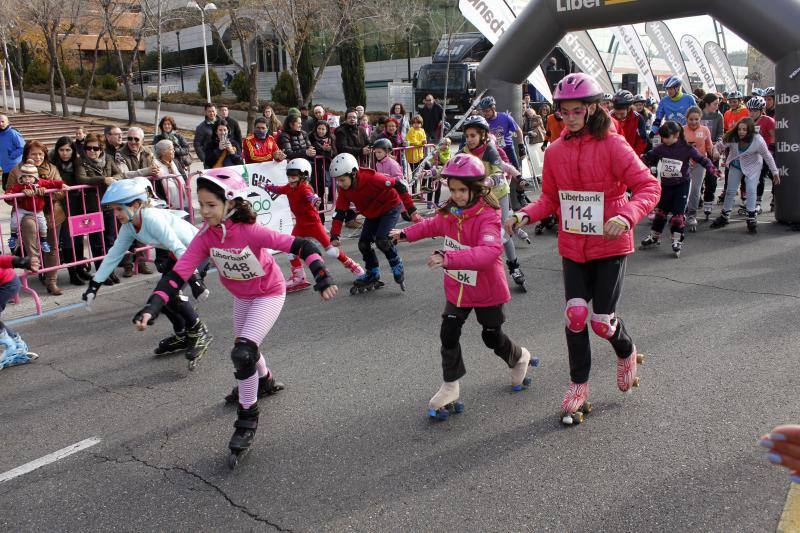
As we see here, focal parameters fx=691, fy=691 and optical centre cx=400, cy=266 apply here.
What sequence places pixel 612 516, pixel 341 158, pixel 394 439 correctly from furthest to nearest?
pixel 341 158, pixel 394 439, pixel 612 516

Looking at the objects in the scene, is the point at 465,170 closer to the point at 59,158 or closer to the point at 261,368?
the point at 261,368

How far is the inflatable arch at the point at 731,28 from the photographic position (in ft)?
31.4

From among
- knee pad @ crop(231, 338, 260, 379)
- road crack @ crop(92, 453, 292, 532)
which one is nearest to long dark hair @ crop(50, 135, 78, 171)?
road crack @ crop(92, 453, 292, 532)

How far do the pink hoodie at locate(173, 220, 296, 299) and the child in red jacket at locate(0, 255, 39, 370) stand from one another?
7.05ft

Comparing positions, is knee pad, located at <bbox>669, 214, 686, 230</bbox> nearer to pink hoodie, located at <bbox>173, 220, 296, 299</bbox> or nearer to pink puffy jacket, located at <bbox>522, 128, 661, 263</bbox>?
pink puffy jacket, located at <bbox>522, 128, 661, 263</bbox>

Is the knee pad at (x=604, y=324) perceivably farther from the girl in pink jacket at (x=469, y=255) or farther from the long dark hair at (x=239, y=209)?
the long dark hair at (x=239, y=209)

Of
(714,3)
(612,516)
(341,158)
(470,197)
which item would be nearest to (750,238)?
(714,3)

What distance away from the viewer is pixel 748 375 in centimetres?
494

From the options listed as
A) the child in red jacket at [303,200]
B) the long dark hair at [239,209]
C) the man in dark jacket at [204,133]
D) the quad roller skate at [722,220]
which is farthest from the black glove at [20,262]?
the quad roller skate at [722,220]

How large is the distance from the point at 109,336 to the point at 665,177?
6.96 meters

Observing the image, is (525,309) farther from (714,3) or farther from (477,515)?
(714,3)

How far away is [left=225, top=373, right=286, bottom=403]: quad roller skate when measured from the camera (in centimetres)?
490

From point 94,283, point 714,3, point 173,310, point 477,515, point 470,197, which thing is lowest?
point 477,515

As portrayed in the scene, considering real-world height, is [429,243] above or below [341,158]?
below
